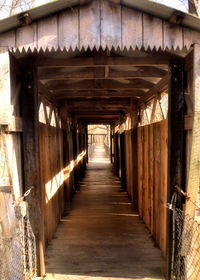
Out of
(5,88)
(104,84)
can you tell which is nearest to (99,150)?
(104,84)

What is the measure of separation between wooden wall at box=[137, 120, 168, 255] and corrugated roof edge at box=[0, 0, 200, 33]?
1651 millimetres

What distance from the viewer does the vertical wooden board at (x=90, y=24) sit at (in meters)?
3.01

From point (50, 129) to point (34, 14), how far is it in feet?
9.37

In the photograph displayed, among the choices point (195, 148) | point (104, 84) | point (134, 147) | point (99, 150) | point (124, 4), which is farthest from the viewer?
point (99, 150)

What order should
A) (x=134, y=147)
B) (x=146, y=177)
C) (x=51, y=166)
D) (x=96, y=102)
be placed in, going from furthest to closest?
(x=96, y=102)
(x=134, y=147)
(x=146, y=177)
(x=51, y=166)

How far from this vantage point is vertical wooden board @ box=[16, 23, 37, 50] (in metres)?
3.05

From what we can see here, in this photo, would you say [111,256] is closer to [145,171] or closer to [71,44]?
[145,171]

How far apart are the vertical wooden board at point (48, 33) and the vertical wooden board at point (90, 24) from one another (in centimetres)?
33

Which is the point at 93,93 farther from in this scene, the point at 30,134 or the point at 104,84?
the point at 30,134

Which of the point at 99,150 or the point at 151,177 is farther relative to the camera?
the point at 99,150

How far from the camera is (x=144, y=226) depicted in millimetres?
5855

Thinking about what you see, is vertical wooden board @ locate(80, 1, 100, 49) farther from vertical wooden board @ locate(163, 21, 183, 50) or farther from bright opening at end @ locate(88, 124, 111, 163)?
bright opening at end @ locate(88, 124, 111, 163)

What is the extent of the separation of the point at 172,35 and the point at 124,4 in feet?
2.36

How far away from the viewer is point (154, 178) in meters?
5.13
